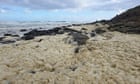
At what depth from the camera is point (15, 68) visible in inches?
562

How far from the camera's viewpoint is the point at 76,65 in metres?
14.4

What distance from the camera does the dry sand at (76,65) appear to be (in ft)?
39.3

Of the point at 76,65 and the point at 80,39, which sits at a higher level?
the point at 80,39

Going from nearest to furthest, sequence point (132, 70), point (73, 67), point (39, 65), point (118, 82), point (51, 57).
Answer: point (118, 82)
point (132, 70)
point (73, 67)
point (39, 65)
point (51, 57)

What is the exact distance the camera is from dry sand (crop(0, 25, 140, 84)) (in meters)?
12.0

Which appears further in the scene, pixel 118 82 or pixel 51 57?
pixel 51 57

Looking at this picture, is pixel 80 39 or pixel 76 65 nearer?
pixel 76 65

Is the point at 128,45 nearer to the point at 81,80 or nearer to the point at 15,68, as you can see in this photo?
the point at 81,80

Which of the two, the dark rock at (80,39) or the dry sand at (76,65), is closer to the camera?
the dry sand at (76,65)

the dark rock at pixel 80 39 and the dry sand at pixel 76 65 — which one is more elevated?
the dark rock at pixel 80 39

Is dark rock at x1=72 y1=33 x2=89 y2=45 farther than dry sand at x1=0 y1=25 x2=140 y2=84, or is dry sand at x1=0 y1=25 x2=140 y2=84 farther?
dark rock at x1=72 y1=33 x2=89 y2=45

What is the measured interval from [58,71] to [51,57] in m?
3.53

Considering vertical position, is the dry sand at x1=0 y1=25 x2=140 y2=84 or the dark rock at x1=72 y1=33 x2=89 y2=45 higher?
the dark rock at x1=72 y1=33 x2=89 y2=45

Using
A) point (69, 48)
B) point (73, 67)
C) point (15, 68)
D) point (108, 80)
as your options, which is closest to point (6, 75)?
point (15, 68)
